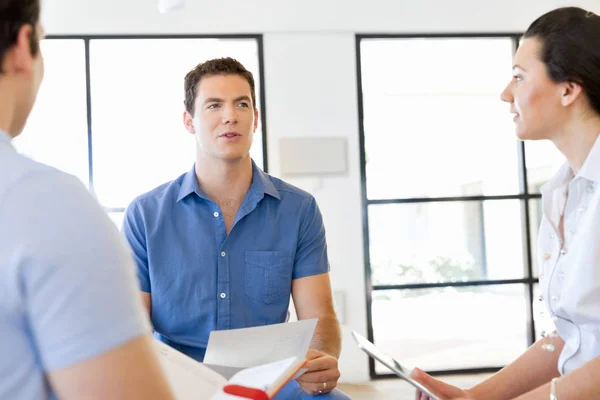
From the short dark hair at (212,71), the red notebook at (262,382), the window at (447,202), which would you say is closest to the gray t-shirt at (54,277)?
the red notebook at (262,382)

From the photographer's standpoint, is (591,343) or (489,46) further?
(489,46)

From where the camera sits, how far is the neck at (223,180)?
2303 millimetres

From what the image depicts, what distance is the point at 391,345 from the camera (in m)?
5.10

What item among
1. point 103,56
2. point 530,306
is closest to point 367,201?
point 530,306

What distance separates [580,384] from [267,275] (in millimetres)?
1083

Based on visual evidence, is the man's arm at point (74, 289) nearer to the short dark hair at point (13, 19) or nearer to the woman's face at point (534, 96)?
the short dark hair at point (13, 19)

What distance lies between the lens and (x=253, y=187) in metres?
2.29

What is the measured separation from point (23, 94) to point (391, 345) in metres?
4.62

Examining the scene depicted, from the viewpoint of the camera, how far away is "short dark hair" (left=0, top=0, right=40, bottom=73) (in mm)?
709

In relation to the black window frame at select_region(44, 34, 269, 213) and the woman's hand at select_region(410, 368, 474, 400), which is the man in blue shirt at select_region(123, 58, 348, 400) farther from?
the black window frame at select_region(44, 34, 269, 213)

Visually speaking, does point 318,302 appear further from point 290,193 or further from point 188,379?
point 188,379

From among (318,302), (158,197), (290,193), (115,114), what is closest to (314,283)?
(318,302)

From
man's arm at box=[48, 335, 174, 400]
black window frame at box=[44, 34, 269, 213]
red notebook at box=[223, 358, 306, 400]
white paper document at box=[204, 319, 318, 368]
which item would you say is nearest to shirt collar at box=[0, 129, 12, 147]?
man's arm at box=[48, 335, 174, 400]

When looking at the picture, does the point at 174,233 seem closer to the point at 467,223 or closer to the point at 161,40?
the point at 161,40
